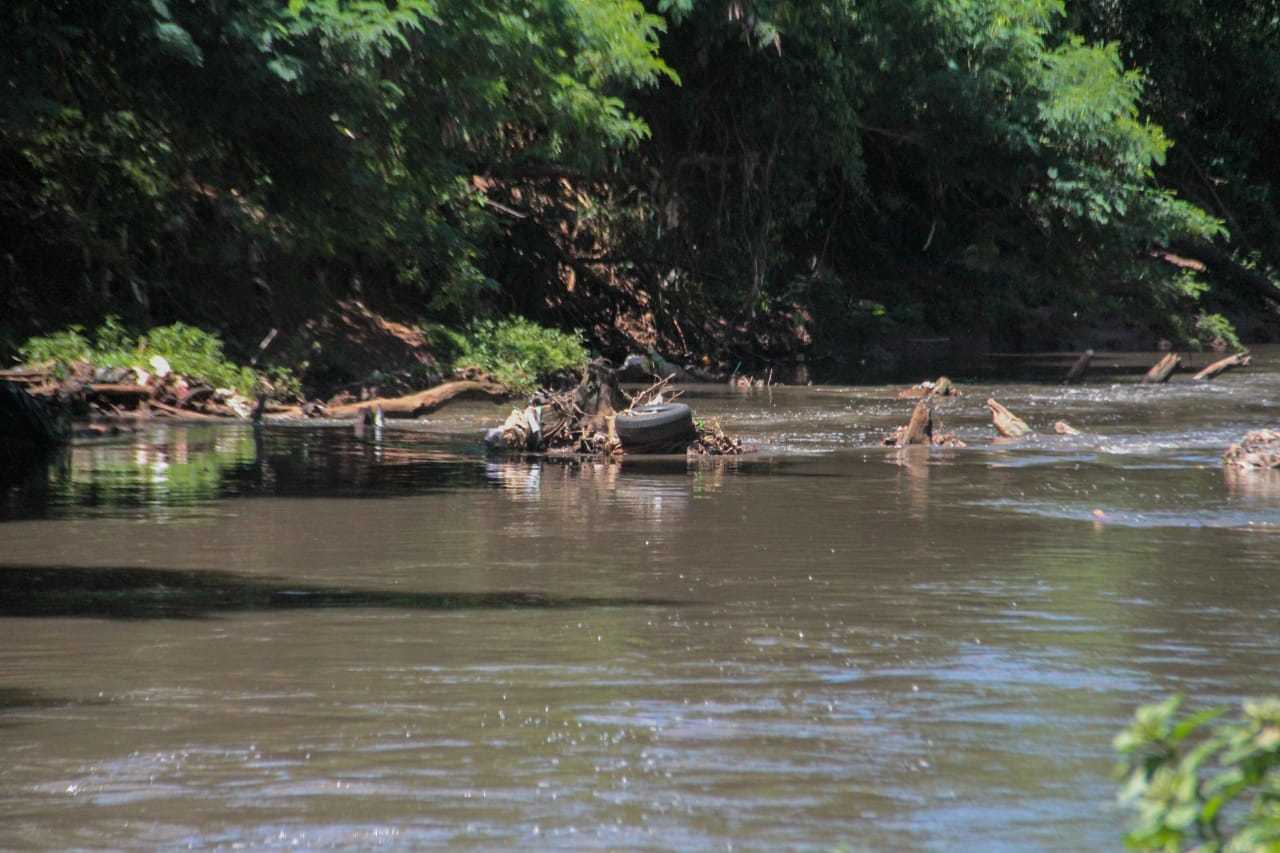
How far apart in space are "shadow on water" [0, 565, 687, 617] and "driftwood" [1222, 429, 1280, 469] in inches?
365

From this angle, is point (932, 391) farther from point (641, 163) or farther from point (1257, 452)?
point (1257, 452)

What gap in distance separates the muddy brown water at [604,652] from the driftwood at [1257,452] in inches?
43.8

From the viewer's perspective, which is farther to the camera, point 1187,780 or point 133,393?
point 133,393

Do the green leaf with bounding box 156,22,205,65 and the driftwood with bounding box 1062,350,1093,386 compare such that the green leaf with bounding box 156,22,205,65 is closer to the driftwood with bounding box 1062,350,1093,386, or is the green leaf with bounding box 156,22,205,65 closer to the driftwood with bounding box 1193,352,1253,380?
the driftwood with bounding box 1062,350,1093,386

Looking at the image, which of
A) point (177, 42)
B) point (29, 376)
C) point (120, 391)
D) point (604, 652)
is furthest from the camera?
point (120, 391)

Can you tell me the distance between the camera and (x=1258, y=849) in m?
2.86

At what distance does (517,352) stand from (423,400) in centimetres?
574

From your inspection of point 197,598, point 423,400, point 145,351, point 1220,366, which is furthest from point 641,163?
point 197,598

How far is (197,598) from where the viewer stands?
9.28 metres

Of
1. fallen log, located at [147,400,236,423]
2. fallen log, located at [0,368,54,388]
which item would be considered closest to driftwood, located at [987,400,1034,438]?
fallen log, located at [147,400,236,423]

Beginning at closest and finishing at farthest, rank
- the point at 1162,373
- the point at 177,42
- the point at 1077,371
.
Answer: the point at 177,42, the point at 1162,373, the point at 1077,371

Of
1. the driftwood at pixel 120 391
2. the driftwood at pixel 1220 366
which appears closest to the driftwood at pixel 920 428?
the driftwood at pixel 120 391

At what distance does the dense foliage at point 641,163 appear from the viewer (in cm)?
1578

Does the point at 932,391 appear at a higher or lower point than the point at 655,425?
higher
